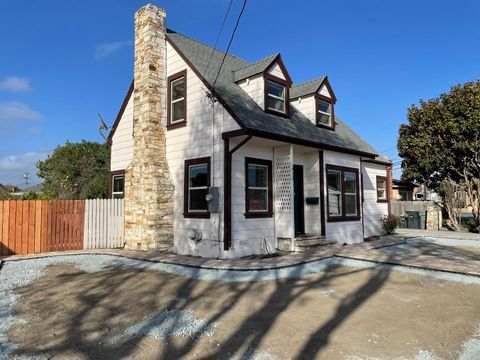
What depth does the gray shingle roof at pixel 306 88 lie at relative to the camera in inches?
548

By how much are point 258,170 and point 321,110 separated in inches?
192

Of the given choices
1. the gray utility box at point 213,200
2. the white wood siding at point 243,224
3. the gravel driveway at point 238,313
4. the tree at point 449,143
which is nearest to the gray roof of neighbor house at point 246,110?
the white wood siding at point 243,224

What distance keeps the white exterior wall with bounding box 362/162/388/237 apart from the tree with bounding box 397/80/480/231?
6222mm

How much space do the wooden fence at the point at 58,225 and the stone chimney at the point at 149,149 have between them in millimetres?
620

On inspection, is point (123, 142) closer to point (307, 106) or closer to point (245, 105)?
point (245, 105)

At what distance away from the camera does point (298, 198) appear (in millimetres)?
12789

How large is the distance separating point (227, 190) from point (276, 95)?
161 inches

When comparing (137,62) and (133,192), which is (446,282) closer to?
(133,192)

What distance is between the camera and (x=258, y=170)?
11.2 m

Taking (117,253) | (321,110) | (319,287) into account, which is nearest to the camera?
(319,287)

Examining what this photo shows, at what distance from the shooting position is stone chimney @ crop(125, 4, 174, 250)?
11.6 m

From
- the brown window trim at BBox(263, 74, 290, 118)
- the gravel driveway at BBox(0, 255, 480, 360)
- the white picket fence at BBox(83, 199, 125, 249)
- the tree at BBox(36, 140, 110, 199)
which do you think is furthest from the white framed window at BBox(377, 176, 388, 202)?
the tree at BBox(36, 140, 110, 199)

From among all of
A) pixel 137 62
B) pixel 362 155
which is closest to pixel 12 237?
pixel 137 62

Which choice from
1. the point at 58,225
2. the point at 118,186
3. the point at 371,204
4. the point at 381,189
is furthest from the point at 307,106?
the point at 58,225
